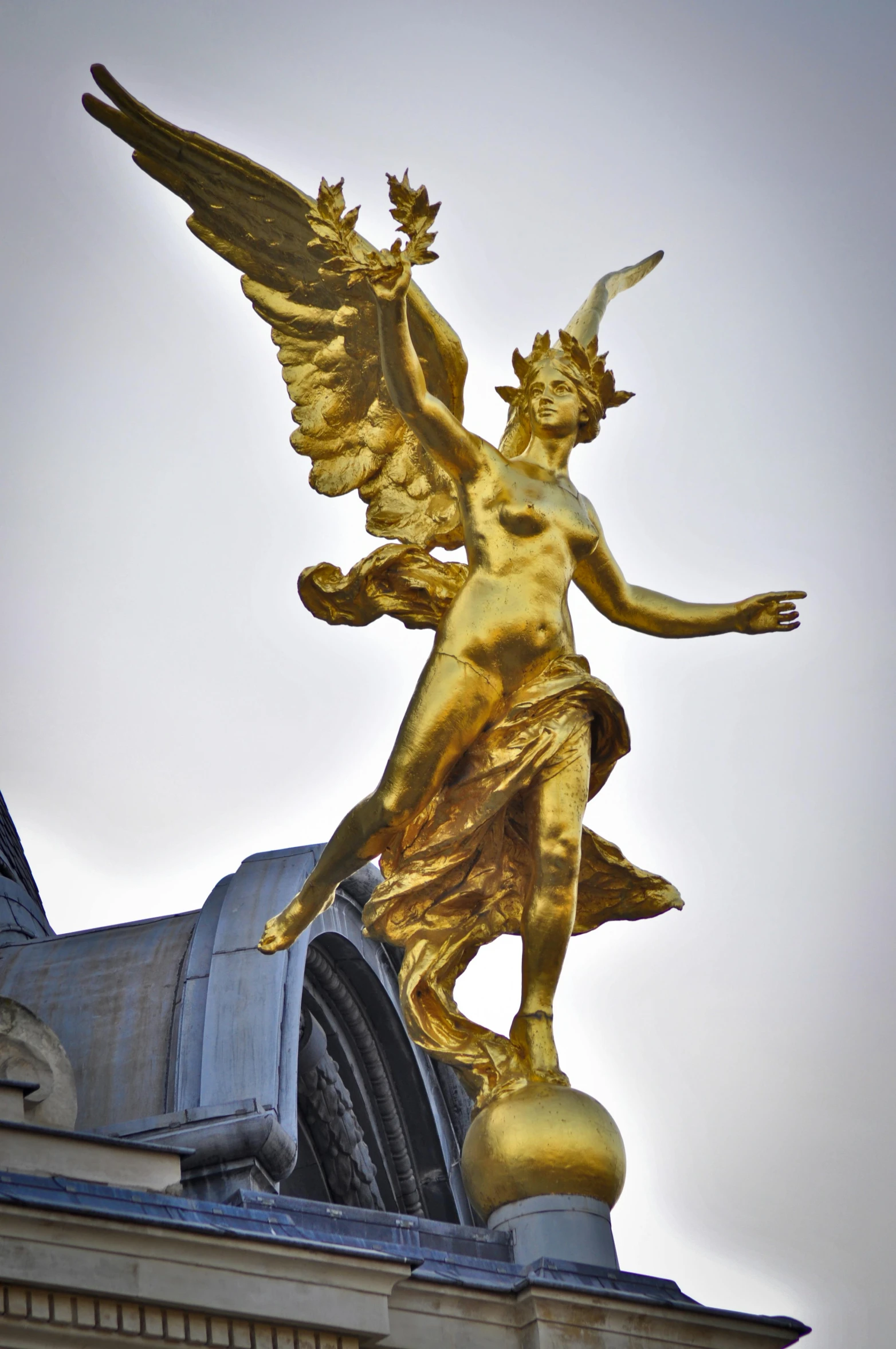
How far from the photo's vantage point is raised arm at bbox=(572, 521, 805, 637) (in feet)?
30.1

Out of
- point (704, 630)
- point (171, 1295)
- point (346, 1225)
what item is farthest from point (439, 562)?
point (171, 1295)

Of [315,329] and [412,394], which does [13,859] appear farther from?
[412,394]

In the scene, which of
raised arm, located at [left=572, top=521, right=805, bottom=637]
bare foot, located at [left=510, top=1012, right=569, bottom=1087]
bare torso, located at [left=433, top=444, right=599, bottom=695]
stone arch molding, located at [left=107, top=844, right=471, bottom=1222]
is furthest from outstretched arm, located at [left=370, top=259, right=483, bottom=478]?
stone arch molding, located at [left=107, top=844, right=471, bottom=1222]

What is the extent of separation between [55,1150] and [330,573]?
3053 millimetres

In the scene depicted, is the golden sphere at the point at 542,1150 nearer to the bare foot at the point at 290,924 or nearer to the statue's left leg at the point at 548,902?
the statue's left leg at the point at 548,902

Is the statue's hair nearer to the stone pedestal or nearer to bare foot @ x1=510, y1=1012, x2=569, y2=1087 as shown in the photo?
bare foot @ x1=510, y1=1012, x2=569, y2=1087

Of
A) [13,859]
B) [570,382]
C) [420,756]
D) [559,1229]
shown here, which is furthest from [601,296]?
[13,859]

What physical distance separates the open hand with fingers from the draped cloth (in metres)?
0.93

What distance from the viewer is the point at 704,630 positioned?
923cm

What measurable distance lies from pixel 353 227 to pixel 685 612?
227 centimetres

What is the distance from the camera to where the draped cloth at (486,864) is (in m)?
8.27

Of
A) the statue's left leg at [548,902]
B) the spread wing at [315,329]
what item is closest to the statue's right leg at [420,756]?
the statue's left leg at [548,902]

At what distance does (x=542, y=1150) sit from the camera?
774cm

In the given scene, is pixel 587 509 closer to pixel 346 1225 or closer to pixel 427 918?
pixel 427 918
